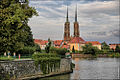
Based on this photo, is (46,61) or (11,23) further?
(46,61)

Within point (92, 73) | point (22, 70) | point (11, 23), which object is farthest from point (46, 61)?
point (92, 73)

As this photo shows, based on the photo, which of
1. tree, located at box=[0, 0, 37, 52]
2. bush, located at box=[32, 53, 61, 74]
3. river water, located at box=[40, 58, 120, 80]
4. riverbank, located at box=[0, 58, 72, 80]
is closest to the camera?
riverbank, located at box=[0, 58, 72, 80]

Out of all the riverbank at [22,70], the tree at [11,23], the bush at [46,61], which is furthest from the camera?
the bush at [46,61]

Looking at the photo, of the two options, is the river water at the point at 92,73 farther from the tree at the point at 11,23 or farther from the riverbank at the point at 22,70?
the tree at the point at 11,23

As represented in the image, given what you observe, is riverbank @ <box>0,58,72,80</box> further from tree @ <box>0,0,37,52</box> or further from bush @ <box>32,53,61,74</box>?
tree @ <box>0,0,37,52</box>

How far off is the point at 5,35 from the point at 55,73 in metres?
10.3

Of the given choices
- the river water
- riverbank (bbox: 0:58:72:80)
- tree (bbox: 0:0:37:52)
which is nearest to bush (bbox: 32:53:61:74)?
riverbank (bbox: 0:58:72:80)

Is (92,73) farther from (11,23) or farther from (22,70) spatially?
(11,23)

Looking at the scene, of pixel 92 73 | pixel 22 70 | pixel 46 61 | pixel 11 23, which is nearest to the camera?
pixel 11 23

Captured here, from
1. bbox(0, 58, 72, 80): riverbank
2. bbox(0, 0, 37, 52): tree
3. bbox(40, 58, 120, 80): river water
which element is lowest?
bbox(40, 58, 120, 80): river water

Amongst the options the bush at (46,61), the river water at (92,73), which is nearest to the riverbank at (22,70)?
the bush at (46,61)

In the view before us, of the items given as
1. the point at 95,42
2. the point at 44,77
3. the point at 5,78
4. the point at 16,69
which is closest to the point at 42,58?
the point at 44,77

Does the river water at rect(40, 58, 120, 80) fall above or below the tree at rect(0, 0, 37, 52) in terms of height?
below

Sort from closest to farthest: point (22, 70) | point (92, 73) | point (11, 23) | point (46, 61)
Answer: point (11, 23) → point (22, 70) → point (46, 61) → point (92, 73)
